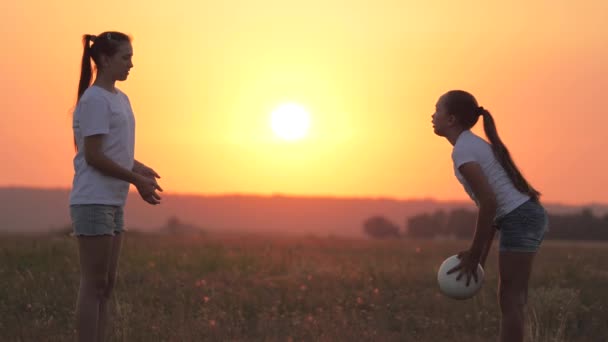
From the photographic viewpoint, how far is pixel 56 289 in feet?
31.8

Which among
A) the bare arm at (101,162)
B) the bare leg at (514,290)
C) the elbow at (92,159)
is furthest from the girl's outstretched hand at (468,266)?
the elbow at (92,159)

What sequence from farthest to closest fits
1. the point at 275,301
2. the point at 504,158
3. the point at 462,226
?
the point at 462,226
the point at 275,301
the point at 504,158

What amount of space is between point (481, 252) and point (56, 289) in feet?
19.2

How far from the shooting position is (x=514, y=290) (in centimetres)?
562

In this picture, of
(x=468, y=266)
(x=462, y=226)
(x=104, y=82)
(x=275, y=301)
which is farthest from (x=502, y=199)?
(x=462, y=226)

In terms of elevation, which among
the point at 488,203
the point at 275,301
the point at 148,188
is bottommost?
the point at 275,301

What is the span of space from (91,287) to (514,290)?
9.25 feet

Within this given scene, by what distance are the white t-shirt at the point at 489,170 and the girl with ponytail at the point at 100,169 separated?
2015 millimetres

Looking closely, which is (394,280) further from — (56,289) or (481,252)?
(481,252)

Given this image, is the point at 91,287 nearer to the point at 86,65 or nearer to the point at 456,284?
the point at 86,65

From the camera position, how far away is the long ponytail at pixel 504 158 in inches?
218

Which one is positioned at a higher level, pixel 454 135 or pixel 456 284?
pixel 454 135

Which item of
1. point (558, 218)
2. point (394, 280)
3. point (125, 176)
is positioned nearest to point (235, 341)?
point (125, 176)

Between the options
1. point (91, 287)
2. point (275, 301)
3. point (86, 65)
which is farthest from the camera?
point (275, 301)
